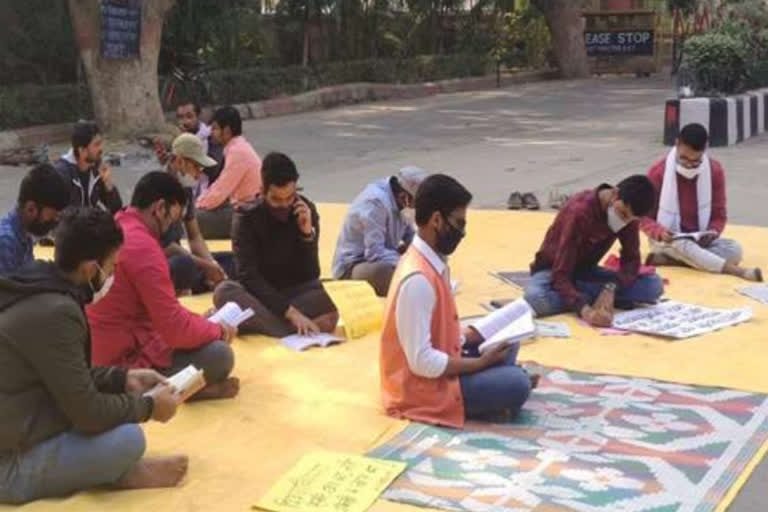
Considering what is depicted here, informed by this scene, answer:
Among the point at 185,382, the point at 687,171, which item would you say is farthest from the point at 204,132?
the point at 185,382

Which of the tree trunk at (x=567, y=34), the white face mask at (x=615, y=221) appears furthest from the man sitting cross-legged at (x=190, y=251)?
the tree trunk at (x=567, y=34)

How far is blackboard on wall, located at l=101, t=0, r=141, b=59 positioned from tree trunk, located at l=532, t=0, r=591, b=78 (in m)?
15.7

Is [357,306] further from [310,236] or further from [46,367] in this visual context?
[46,367]

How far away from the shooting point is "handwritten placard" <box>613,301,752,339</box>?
6.01m

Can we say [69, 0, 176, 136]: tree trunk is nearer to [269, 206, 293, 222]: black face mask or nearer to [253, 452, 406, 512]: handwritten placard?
[269, 206, 293, 222]: black face mask

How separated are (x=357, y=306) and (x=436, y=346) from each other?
1749mm

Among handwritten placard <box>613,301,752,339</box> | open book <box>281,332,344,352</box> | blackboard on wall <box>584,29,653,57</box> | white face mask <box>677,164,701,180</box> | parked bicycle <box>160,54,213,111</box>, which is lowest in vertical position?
open book <box>281,332,344,352</box>

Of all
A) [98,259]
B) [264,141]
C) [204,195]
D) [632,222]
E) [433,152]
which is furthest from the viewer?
[264,141]

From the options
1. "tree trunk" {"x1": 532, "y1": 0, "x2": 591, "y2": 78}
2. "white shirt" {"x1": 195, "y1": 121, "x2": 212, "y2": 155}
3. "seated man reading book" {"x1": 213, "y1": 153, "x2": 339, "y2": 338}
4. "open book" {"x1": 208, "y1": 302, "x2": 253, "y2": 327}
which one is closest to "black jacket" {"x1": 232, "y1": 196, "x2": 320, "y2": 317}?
"seated man reading book" {"x1": 213, "y1": 153, "x2": 339, "y2": 338}

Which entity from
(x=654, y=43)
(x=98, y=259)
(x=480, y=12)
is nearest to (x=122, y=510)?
(x=98, y=259)

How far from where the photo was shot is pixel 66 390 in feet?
11.8

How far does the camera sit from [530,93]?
2597 cm

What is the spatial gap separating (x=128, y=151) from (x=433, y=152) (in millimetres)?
3848

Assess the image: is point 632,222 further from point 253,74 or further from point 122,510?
point 253,74
